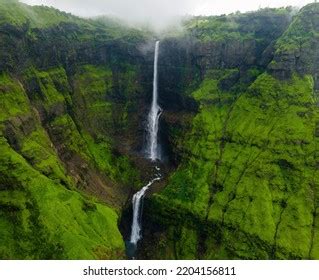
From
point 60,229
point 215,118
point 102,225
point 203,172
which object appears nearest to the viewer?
point 60,229

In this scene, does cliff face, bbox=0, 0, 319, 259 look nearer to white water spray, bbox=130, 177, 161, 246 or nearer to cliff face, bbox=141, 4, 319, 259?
cliff face, bbox=141, 4, 319, 259

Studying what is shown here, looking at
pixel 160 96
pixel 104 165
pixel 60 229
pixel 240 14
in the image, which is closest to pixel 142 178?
pixel 104 165

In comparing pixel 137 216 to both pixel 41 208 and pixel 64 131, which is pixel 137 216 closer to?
pixel 64 131

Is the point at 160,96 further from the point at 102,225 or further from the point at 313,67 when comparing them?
the point at 102,225

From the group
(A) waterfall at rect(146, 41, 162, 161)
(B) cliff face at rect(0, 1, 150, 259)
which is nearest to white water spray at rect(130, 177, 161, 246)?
(B) cliff face at rect(0, 1, 150, 259)

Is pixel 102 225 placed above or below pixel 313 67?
below

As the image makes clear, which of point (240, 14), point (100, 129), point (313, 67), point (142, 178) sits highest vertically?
point (240, 14)
